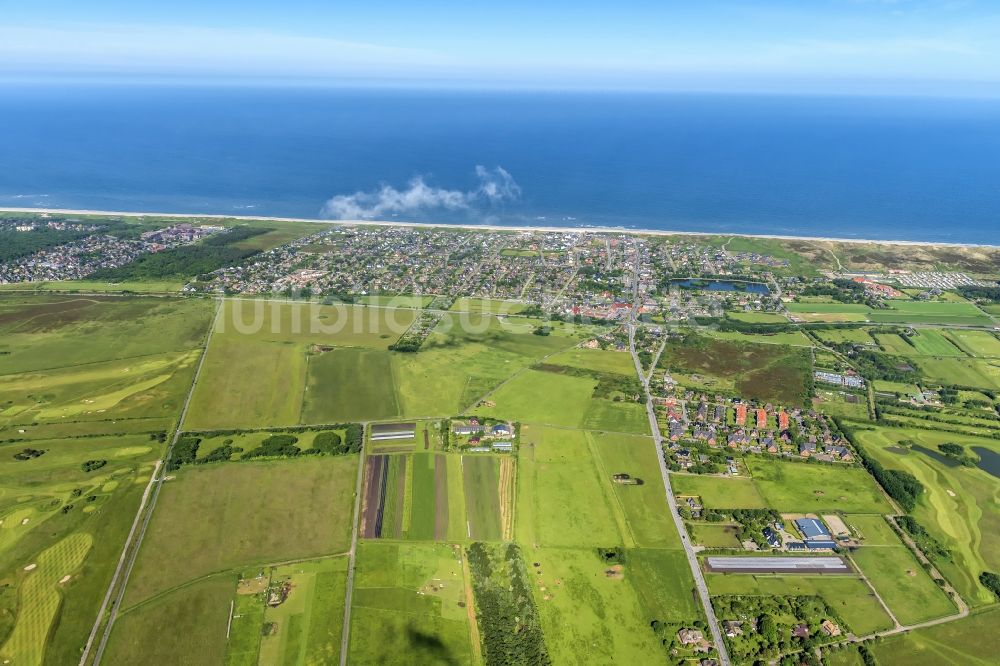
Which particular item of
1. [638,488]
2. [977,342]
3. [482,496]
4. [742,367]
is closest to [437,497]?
[482,496]

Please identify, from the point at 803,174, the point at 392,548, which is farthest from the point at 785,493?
the point at 803,174

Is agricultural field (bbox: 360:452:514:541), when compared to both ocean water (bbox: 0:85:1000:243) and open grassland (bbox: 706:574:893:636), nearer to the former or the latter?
open grassland (bbox: 706:574:893:636)

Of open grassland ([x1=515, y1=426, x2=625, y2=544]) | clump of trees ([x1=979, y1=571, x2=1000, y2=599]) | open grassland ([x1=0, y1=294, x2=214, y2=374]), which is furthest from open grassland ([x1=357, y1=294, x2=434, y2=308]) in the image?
clump of trees ([x1=979, y1=571, x2=1000, y2=599])

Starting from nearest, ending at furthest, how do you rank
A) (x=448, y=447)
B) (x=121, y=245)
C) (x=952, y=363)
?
(x=448, y=447) < (x=952, y=363) < (x=121, y=245)

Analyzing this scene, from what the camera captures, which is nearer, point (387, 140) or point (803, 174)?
point (803, 174)

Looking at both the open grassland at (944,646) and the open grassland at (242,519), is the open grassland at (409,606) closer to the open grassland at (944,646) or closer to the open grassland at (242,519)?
the open grassland at (242,519)

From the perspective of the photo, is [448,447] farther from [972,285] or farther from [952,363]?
[972,285]

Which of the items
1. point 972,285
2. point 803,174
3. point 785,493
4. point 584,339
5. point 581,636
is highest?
point 803,174
